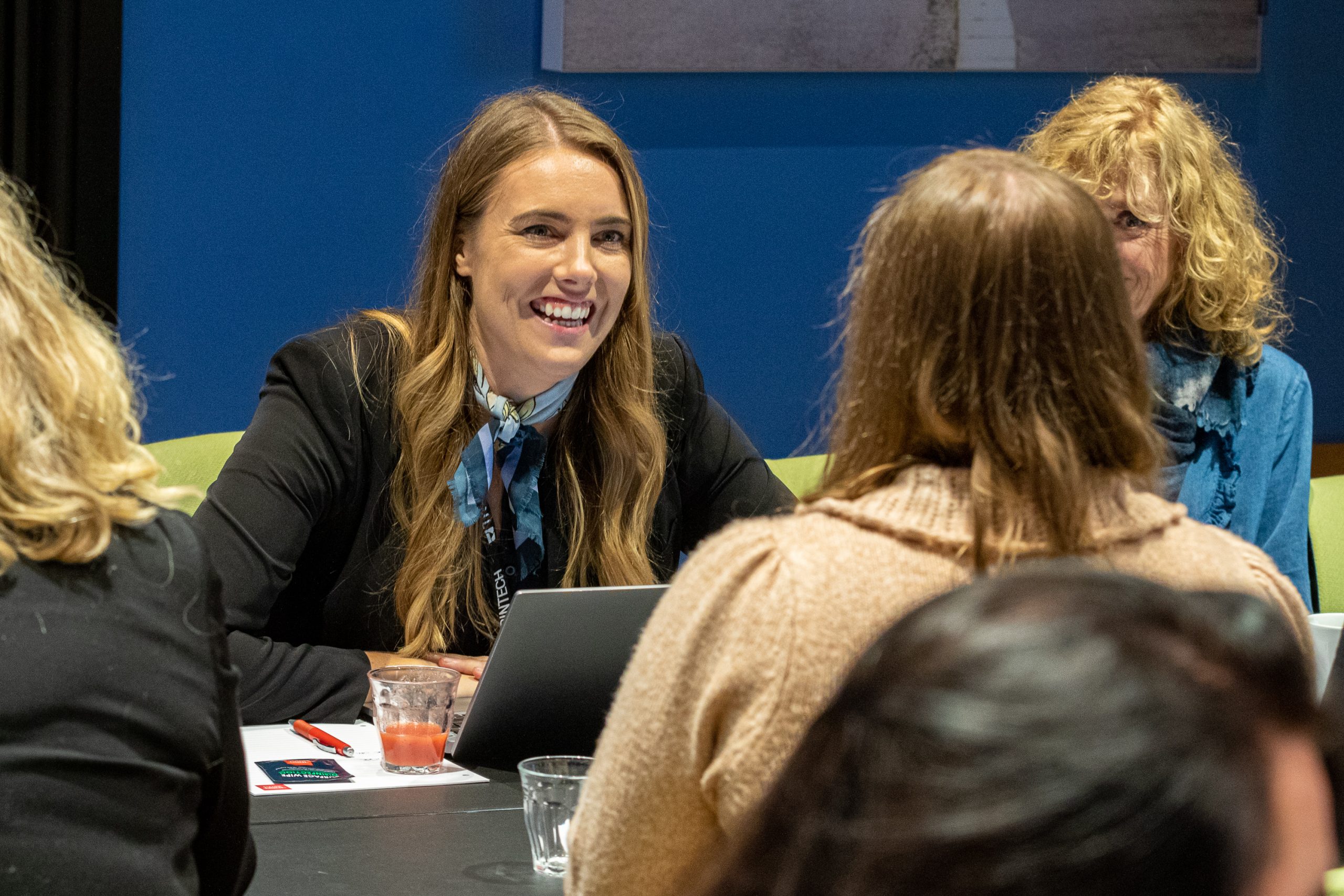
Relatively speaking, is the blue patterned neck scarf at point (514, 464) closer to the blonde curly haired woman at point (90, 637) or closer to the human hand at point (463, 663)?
the human hand at point (463, 663)

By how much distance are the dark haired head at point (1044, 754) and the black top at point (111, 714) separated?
70cm

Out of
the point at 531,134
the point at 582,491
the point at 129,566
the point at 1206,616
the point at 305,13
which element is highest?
the point at 305,13

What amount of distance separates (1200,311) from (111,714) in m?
1.90

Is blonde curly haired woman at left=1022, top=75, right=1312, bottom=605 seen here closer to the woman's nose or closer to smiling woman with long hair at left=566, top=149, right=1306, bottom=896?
the woman's nose

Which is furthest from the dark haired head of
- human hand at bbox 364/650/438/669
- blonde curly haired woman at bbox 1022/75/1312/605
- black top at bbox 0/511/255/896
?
blonde curly haired woman at bbox 1022/75/1312/605

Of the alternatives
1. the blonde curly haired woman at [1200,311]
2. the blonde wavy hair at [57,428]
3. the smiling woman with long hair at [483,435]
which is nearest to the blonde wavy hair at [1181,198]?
the blonde curly haired woman at [1200,311]

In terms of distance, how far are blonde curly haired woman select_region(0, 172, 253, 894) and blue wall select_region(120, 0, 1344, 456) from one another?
2.07 m

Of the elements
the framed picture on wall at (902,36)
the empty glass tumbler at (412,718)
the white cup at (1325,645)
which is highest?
the framed picture on wall at (902,36)

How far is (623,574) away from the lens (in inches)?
86.7

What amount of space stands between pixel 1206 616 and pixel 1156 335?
6.91ft

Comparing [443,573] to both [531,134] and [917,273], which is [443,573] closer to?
[531,134]

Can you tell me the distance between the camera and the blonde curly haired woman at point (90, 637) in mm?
1003

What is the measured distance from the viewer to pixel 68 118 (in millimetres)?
3016

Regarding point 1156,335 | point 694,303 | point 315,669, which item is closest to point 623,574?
point 315,669
